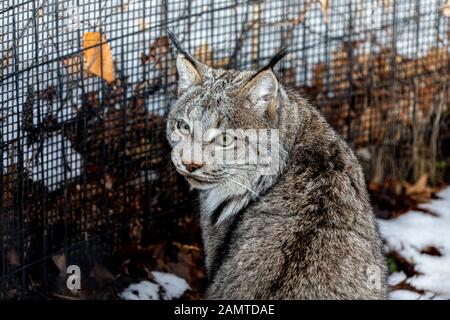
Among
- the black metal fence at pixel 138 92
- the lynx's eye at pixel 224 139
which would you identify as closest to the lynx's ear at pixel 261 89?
the lynx's eye at pixel 224 139

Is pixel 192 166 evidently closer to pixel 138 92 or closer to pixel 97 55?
pixel 97 55

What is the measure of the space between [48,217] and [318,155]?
187cm

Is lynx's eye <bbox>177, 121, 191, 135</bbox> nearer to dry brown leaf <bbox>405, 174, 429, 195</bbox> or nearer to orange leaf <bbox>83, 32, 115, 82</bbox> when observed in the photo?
orange leaf <bbox>83, 32, 115, 82</bbox>

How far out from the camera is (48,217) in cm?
616

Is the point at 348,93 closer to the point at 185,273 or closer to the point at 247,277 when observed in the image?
the point at 185,273

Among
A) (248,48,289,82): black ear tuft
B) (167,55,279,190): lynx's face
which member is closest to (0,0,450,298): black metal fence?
(167,55,279,190): lynx's face

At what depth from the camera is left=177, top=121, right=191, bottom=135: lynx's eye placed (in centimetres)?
521

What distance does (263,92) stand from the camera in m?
5.12

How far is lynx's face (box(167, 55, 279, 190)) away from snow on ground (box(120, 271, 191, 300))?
1.41 m

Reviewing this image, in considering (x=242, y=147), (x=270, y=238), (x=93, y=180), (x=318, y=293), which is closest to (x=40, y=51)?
(x=93, y=180)

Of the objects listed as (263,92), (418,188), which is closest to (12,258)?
(263,92)

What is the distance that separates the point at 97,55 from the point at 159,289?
60.0 inches
